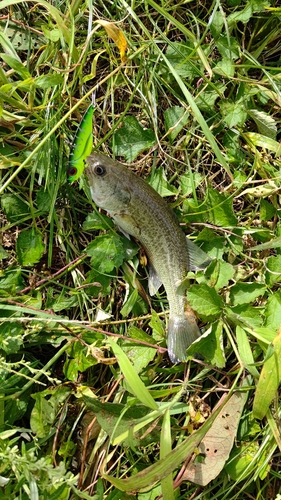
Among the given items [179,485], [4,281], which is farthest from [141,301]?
[179,485]

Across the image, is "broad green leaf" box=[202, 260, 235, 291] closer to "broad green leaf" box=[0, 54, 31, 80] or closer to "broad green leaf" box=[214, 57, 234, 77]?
"broad green leaf" box=[214, 57, 234, 77]

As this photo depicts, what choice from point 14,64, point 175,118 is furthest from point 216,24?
point 14,64

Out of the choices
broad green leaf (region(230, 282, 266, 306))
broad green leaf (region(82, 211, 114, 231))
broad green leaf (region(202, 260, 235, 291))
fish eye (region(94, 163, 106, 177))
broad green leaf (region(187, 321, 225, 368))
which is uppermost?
fish eye (region(94, 163, 106, 177))

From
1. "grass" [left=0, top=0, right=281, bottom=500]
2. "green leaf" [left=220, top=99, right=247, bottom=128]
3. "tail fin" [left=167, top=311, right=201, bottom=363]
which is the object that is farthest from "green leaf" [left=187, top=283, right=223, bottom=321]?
"green leaf" [left=220, top=99, right=247, bottom=128]

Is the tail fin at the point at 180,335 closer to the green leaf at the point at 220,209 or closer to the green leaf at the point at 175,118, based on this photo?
the green leaf at the point at 220,209

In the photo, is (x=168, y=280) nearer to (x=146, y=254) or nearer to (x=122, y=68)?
(x=146, y=254)

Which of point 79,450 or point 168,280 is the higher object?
point 168,280
